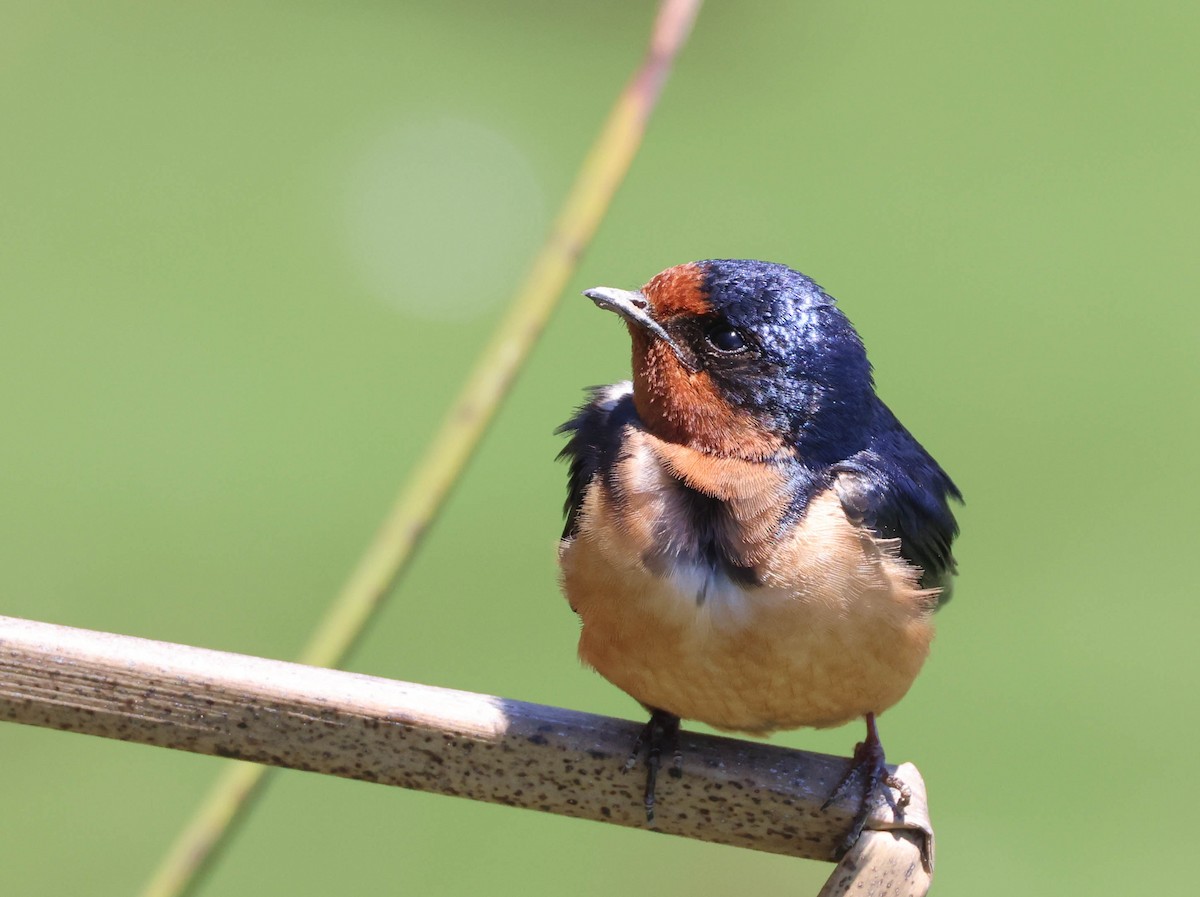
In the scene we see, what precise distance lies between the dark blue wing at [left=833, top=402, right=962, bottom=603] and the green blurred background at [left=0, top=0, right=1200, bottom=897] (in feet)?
2.65

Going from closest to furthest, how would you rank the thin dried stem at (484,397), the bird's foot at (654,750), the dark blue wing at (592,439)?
the thin dried stem at (484,397) → the bird's foot at (654,750) → the dark blue wing at (592,439)

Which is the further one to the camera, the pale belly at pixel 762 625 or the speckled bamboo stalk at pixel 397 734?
the pale belly at pixel 762 625

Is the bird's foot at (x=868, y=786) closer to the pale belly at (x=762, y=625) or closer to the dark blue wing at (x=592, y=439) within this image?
the pale belly at (x=762, y=625)

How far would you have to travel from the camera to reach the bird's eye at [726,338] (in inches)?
50.5

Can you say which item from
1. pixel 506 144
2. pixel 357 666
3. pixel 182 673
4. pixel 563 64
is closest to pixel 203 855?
pixel 182 673

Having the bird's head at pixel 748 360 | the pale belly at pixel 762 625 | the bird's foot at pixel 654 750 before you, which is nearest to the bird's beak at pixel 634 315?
the bird's head at pixel 748 360

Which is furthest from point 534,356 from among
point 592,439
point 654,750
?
point 654,750

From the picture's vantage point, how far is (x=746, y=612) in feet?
4.03

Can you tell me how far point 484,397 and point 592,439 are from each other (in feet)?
1.04

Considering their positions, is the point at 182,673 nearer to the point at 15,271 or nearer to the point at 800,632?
the point at 800,632

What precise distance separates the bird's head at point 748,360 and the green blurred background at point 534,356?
1.00 meters

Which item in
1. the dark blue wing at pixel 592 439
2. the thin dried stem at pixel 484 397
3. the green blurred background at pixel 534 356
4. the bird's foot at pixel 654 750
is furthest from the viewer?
the green blurred background at pixel 534 356

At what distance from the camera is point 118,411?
103 inches

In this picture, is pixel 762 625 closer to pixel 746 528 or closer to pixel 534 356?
pixel 746 528
